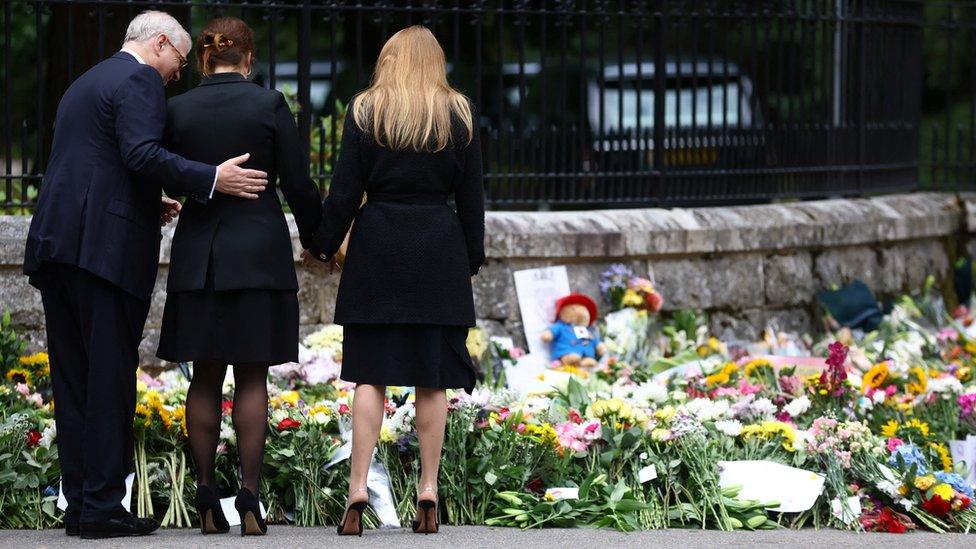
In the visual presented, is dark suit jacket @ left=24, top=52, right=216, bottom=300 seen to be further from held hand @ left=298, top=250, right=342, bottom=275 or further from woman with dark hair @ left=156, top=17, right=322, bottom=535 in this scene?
held hand @ left=298, top=250, right=342, bottom=275

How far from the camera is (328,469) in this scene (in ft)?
16.4

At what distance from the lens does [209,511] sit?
459cm

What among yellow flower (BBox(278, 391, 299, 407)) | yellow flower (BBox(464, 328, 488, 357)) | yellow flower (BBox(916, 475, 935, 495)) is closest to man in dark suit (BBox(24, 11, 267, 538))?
yellow flower (BBox(278, 391, 299, 407))

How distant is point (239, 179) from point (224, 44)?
449 mm

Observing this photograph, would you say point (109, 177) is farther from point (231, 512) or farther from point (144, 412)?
point (231, 512)

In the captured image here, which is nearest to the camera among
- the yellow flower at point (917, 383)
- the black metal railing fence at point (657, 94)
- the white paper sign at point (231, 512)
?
the white paper sign at point (231, 512)

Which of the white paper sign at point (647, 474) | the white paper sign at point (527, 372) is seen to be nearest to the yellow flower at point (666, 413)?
the white paper sign at point (647, 474)

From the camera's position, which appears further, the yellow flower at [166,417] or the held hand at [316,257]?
the yellow flower at [166,417]

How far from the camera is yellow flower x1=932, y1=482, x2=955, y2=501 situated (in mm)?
4938

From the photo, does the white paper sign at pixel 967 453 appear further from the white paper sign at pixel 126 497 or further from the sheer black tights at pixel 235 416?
the white paper sign at pixel 126 497

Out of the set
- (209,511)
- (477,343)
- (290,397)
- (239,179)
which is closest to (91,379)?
(209,511)

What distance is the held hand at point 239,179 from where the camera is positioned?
443cm

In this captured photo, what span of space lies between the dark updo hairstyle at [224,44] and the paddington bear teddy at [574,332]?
110 inches

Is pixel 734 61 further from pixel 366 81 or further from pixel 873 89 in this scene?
pixel 366 81
